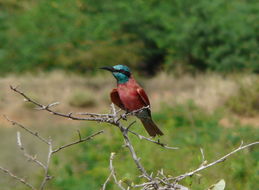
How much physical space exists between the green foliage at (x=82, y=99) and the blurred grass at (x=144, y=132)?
0.12ft

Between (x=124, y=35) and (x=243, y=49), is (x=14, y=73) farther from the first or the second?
(x=243, y=49)

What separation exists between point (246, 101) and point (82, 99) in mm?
4042

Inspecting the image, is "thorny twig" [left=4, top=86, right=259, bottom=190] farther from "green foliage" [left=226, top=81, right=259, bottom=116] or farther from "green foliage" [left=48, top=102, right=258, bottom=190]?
"green foliage" [left=226, top=81, right=259, bottom=116]

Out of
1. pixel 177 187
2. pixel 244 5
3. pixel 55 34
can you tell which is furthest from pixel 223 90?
pixel 177 187

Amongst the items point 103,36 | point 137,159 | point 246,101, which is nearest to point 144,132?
point 137,159

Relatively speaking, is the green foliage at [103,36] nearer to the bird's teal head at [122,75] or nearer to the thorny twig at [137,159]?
the bird's teal head at [122,75]

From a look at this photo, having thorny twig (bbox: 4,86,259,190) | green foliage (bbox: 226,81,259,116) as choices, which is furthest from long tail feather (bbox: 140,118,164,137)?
green foliage (bbox: 226,81,259,116)

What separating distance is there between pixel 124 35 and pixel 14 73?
3.35 meters

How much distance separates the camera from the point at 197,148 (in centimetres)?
793

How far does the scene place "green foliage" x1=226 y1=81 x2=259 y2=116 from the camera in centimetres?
1670

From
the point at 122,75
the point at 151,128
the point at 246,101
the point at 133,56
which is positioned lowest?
the point at 151,128

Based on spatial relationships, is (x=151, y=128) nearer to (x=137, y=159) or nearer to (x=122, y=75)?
(x=122, y=75)

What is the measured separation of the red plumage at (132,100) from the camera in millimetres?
4156

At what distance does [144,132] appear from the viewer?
7473 millimetres
